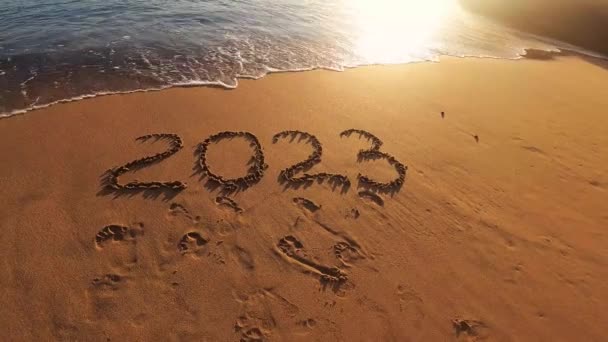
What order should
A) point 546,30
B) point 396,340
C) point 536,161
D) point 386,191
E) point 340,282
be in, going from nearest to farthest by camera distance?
point 396,340, point 340,282, point 386,191, point 536,161, point 546,30

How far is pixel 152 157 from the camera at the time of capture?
5078 mm

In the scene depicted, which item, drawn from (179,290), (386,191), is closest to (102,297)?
(179,290)

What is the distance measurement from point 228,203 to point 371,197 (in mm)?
1835

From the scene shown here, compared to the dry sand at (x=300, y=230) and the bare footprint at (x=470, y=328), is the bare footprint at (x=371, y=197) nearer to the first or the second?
the dry sand at (x=300, y=230)

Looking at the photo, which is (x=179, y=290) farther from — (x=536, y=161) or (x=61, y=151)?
(x=536, y=161)

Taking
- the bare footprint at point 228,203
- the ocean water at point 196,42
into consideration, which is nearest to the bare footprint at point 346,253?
the bare footprint at point 228,203

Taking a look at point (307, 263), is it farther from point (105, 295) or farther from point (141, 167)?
point (141, 167)

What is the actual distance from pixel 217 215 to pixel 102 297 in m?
1.40

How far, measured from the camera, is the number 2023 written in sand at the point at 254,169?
4699 mm

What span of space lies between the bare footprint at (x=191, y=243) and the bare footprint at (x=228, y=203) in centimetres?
53

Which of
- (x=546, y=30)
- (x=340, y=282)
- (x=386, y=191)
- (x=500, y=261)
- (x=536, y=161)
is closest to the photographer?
(x=340, y=282)

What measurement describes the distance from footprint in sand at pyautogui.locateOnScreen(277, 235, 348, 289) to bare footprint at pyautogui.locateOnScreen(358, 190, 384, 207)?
1190 mm

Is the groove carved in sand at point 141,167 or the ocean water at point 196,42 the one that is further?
the ocean water at point 196,42

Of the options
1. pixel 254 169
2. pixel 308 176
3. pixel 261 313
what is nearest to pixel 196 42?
pixel 254 169
